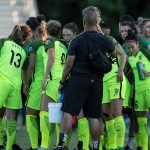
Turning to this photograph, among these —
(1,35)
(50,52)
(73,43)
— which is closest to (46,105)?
(50,52)

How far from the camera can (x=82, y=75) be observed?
12.3 metres

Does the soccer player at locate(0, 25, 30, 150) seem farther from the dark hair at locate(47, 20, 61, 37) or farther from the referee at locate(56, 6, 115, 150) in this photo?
the referee at locate(56, 6, 115, 150)

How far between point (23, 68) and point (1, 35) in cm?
1445

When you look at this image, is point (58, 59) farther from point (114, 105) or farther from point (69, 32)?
point (114, 105)

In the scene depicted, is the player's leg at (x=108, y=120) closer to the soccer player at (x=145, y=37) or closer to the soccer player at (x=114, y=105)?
the soccer player at (x=114, y=105)

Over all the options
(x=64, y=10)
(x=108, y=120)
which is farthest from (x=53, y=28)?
(x=64, y=10)

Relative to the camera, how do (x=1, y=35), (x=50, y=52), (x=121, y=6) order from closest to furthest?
1. (x=50, y=52)
2. (x=1, y=35)
3. (x=121, y=6)

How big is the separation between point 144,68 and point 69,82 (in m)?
2.11

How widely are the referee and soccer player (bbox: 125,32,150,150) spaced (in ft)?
5.74

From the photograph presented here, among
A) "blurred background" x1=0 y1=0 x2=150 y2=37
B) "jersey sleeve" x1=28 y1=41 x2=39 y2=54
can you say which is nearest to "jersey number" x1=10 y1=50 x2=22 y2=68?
"jersey sleeve" x1=28 y1=41 x2=39 y2=54

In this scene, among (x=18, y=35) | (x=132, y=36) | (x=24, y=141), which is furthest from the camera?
(x=24, y=141)

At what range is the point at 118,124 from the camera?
44.6 ft

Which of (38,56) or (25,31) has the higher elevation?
(25,31)

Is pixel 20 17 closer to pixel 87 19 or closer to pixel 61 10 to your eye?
pixel 61 10
